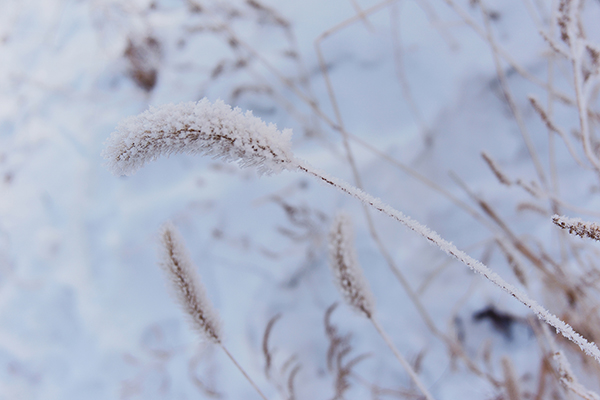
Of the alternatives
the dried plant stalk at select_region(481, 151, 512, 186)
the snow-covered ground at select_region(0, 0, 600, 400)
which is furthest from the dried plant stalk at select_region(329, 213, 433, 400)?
the snow-covered ground at select_region(0, 0, 600, 400)

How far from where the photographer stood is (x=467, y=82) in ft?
3.84

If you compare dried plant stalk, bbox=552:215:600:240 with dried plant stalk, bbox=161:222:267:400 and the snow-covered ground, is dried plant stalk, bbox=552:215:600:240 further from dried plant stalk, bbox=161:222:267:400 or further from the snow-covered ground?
the snow-covered ground

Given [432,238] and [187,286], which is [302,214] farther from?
[432,238]

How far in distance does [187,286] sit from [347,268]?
238 millimetres

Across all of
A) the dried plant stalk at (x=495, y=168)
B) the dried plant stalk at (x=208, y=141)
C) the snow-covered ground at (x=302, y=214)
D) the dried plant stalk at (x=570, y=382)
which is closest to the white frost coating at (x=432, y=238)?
the dried plant stalk at (x=208, y=141)

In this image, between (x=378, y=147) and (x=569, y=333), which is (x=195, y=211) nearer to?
(x=378, y=147)

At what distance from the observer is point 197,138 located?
0.29 metres

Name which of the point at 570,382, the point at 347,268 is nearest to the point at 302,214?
the point at 347,268

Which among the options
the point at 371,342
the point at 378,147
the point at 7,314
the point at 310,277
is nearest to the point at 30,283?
the point at 7,314

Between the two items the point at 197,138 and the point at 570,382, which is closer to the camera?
the point at 197,138

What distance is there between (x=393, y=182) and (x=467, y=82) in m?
0.44

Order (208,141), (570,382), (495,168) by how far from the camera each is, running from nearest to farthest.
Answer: (208,141) < (570,382) < (495,168)

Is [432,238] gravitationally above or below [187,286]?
below

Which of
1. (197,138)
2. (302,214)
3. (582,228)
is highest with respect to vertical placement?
(302,214)
